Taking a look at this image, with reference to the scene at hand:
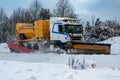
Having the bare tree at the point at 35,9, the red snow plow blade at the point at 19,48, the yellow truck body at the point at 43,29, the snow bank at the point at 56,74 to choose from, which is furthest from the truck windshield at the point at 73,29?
the bare tree at the point at 35,9

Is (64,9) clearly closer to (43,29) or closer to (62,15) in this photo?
(62,15)

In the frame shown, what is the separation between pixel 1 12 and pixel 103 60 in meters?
80.5

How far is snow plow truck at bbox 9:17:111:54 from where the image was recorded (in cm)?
2825

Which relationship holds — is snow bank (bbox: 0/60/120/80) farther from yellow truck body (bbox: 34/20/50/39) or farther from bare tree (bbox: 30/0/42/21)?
bare tree (bbox: 30/0/42/21)

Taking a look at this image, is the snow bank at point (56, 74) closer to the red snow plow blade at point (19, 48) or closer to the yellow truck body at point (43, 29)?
the yellow truck body at point (43, 29)

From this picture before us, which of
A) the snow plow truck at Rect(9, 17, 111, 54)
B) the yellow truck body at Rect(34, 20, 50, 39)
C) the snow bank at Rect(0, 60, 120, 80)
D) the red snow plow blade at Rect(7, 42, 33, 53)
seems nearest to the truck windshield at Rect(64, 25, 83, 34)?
the snow plow truck at Rect(9, 17, 111, 54)

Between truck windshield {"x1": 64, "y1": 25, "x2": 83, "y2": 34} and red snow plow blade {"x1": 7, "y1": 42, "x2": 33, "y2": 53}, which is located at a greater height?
truck windshield {"x1": 64, "y1": 25, "x2": 83, "y2": 34}

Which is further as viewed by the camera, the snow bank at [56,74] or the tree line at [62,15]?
the tree line at [62,15]

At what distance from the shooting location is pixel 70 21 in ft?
100

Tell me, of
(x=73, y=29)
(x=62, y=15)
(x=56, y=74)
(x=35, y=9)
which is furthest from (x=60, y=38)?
(x=35, y=9)

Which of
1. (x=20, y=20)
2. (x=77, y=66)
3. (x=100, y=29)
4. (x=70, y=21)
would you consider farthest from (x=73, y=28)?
(x=20, y=20)

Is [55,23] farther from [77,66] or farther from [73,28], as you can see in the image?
[77,66]

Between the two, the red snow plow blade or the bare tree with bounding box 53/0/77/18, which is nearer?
the red snow plow blade

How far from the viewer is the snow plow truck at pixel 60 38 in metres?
28.2
